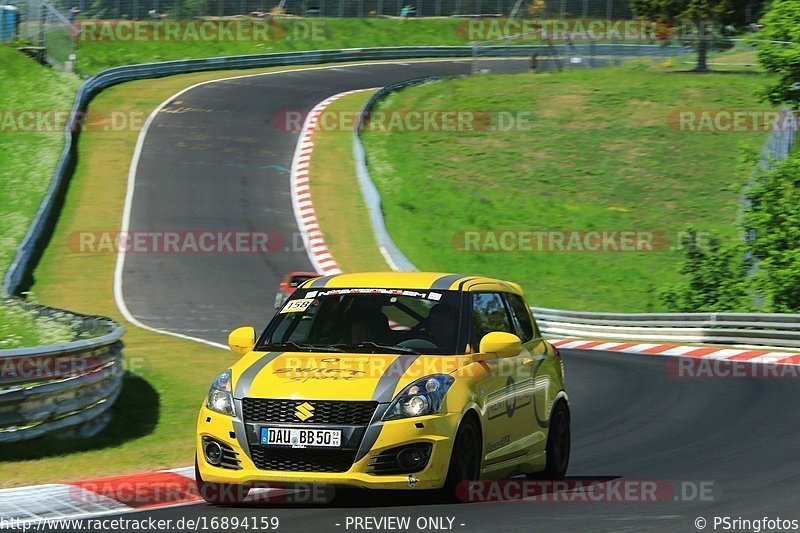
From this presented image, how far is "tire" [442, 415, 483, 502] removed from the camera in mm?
8273

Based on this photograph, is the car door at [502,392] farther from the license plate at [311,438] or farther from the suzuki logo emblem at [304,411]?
the suzuki logo emblem at [304,411]

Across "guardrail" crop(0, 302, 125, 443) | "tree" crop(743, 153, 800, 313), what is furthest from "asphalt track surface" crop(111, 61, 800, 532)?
"tree" crop(743, 153, 800, 313)

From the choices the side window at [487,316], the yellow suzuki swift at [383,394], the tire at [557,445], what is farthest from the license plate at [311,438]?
the tire at [557,445]

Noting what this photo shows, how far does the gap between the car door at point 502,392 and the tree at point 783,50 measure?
67.8 ft

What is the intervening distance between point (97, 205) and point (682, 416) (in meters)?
23.9

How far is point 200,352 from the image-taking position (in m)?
19.4

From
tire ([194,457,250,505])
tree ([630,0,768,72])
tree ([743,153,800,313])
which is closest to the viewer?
tire ([194,457,250,505])

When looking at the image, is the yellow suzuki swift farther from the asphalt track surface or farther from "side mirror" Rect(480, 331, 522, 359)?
the asphalt track surface

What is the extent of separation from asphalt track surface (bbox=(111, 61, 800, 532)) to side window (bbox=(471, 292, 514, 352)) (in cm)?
128

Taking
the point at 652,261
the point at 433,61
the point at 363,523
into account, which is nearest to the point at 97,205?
the point at 652,261

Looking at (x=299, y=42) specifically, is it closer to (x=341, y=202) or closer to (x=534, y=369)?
(x=341, y=202)

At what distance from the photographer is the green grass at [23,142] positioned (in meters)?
32.0

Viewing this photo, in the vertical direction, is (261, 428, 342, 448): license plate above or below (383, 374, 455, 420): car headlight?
below

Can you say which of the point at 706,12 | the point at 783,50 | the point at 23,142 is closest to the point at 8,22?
the point at 23,142
